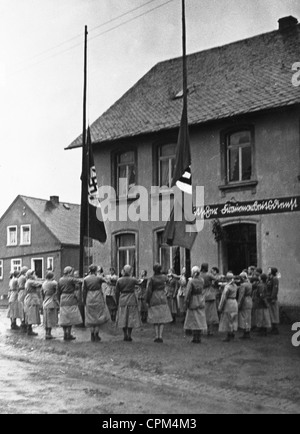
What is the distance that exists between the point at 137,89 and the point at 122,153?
3758mm

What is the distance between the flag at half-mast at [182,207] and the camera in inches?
539

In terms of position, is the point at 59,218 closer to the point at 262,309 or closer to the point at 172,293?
the point at 172,293

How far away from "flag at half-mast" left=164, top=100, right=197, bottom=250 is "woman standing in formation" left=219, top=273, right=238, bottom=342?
4.96ft

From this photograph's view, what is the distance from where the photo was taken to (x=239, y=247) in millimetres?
17938

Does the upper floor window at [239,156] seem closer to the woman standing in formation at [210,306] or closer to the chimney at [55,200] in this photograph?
the woman standing in formation at [210,306]

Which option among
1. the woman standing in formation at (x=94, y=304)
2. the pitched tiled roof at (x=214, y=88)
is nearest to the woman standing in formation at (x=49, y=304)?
the woman standing in formation at (x=94, y=304)

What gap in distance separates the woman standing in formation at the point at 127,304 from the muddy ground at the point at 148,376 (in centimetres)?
46

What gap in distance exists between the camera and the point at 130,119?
2111 centimetres

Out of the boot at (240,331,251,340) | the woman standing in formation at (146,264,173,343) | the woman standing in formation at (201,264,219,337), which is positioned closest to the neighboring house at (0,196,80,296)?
the woman standing in formation at (201,264,219,337)

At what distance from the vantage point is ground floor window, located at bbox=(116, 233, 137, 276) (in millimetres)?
20444

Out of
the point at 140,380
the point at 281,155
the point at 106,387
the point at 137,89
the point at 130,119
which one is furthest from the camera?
the point at 137,89

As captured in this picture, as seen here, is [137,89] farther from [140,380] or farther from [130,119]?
[140,380]

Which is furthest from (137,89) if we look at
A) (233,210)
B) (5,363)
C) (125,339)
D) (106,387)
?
(106,387)

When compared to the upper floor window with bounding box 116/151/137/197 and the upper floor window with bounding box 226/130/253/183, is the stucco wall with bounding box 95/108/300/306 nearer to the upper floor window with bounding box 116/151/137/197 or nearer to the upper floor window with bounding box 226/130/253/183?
the upper floor window with bounding box 226/130/253/183
